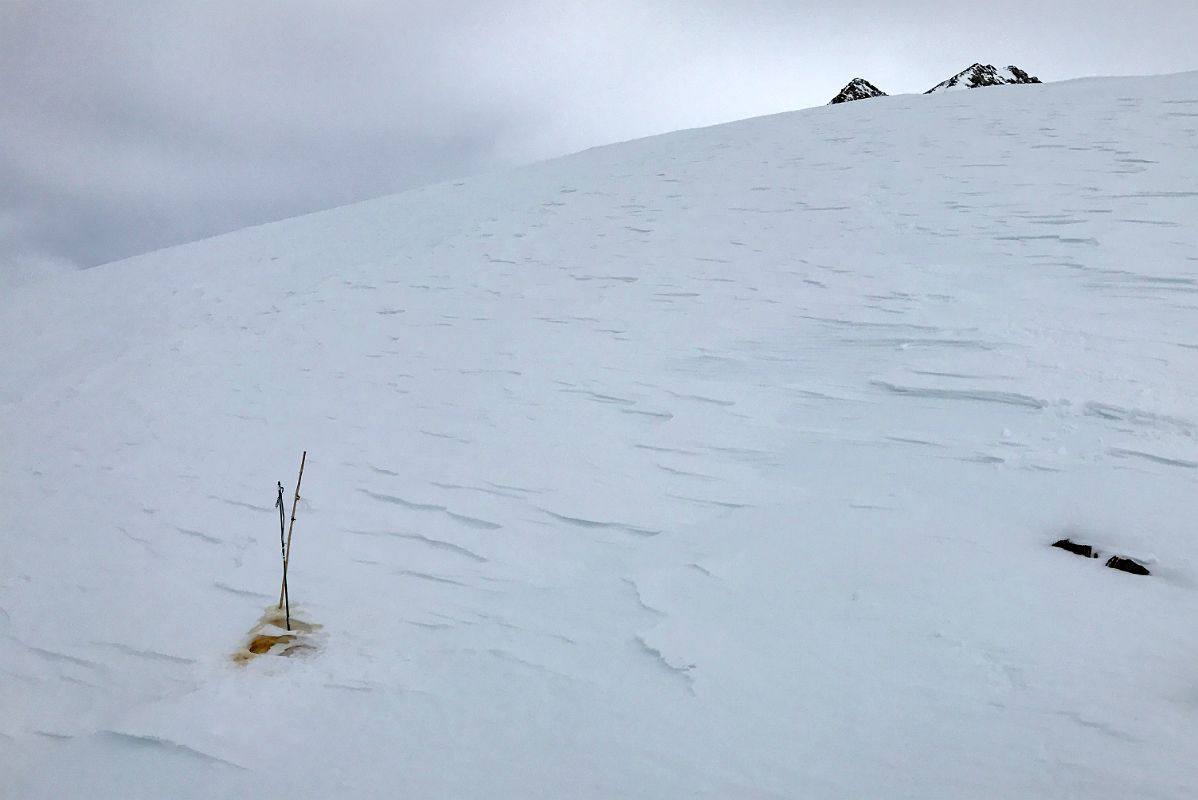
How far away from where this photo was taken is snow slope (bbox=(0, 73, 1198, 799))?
1.84 meters

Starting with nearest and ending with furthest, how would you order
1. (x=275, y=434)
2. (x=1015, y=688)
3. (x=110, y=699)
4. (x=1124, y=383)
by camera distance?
1. (x=1015, y=688)
2. (x=110, y=699)
3. (x=1124, y=383)
4. (x=275, y=434)

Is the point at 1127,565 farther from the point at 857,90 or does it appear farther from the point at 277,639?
the point at 857,90

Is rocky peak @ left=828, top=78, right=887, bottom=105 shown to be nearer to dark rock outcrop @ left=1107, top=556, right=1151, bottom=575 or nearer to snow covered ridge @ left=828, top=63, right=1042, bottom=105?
snow covered ridge @ left=828, top=63, right=1042, bottom=105

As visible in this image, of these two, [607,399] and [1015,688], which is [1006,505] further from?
[607,399]

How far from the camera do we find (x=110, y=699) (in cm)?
235

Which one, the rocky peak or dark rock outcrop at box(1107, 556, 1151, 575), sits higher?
the rocky peak

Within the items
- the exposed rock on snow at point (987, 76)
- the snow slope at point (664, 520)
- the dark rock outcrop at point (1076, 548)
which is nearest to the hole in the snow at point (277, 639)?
the snow slope at point (664, 520)

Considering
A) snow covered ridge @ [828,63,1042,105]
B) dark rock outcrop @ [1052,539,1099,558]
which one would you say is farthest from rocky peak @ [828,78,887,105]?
dark rock outcrop @ [1052,539,1099,558]

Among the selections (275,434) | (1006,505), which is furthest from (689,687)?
(275,434)

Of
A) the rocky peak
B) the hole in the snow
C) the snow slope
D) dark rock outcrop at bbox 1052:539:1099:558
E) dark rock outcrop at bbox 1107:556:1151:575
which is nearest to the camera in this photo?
the snow slope

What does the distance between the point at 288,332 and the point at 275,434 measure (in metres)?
2.08

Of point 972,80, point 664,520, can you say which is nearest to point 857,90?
point 972,80

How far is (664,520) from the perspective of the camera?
112 inches

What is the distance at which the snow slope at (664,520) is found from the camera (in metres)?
1.84
